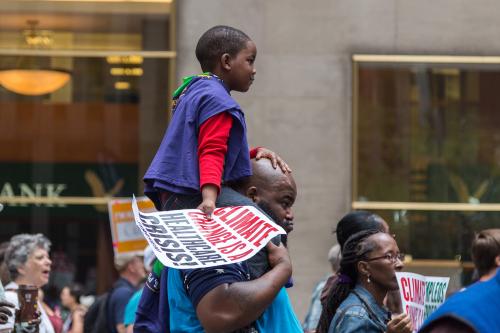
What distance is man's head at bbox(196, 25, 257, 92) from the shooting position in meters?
5.22

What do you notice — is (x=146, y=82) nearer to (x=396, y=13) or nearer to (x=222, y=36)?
(x=396, y=13)

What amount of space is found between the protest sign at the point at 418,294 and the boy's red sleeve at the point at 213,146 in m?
1.35

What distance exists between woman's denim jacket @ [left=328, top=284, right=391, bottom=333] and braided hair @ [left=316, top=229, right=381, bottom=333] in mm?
188

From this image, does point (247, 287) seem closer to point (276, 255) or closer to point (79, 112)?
point (276, 255)

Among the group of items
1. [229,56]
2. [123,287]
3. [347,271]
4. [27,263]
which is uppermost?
[229,56]

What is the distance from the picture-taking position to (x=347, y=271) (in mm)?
6129

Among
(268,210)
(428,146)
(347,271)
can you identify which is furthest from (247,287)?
(428,146)

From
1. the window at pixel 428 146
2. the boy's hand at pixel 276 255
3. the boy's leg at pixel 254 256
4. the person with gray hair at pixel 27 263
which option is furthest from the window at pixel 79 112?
the boy's hand at pixel 276 255

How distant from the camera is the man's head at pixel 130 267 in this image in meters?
11.4

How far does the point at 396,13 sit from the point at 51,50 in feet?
14.4

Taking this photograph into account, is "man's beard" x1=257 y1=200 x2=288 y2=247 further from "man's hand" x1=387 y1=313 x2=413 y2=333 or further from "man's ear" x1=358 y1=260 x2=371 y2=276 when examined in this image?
"man's ear" x1=358 y1=260 x2=371 y2=276

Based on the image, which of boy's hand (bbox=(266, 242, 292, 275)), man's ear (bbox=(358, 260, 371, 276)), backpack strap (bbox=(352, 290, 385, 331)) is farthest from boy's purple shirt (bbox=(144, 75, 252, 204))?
man's ear (bbox=(358, 260, 371, 276))

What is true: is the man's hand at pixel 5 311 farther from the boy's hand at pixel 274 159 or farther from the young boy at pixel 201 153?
the boy's hand at pixel 274 159

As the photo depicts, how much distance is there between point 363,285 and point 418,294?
26 centimetres
